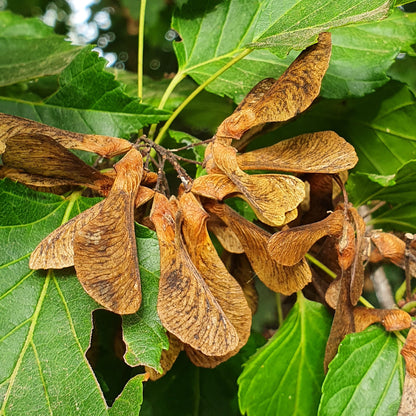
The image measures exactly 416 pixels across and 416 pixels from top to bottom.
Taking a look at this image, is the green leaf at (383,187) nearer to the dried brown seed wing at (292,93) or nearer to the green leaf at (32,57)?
the dried brown seed wing at (292,93)

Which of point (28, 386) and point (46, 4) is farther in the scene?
point (46, 4)

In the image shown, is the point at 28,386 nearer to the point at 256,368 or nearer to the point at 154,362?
the point at 154,362

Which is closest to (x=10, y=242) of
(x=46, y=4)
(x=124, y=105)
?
(x=124, y=105)

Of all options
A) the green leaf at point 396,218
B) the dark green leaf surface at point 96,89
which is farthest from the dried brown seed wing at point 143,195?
the green leaf at point 396,218

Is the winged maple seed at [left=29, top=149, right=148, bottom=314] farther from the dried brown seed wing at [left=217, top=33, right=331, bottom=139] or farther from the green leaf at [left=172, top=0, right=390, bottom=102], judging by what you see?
the green leaf at [left=172, top=0, right=390, bottom=102]

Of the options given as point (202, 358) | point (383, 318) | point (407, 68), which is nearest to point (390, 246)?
point (383, 318)
